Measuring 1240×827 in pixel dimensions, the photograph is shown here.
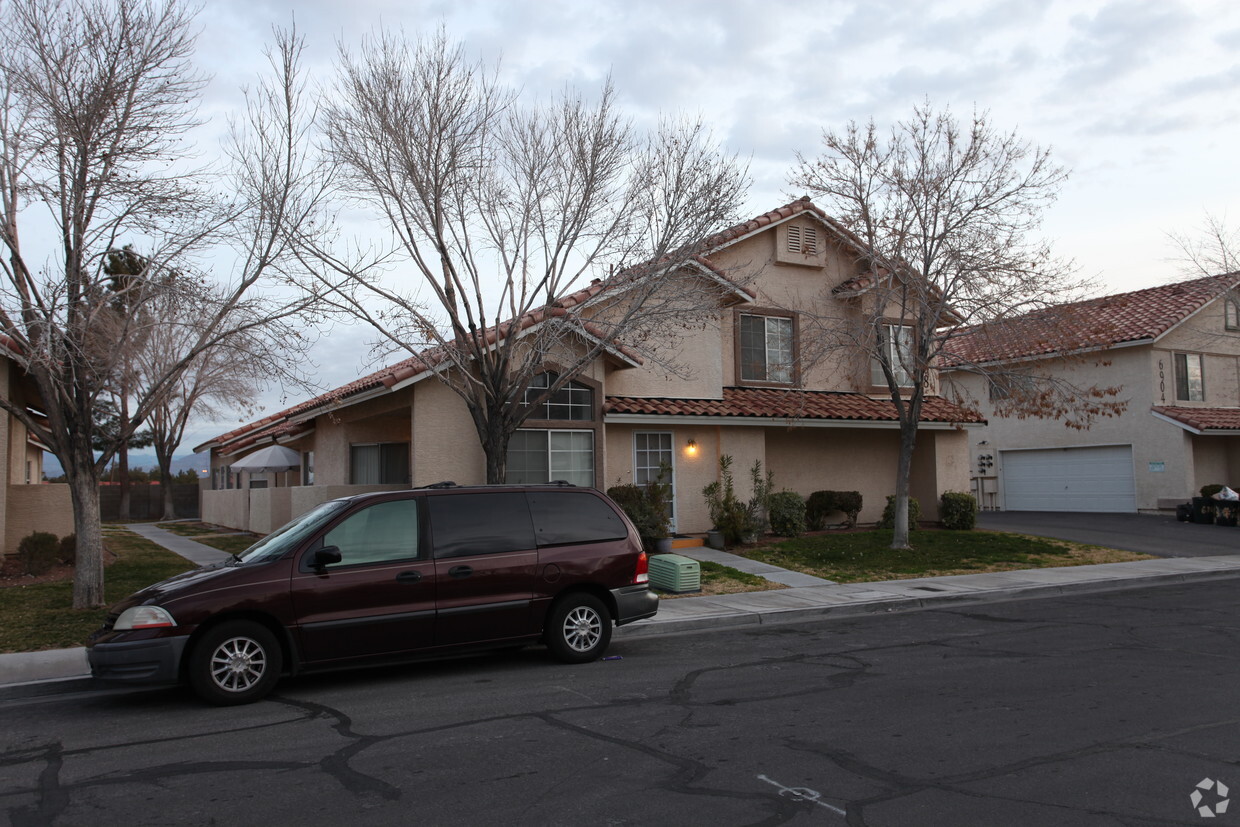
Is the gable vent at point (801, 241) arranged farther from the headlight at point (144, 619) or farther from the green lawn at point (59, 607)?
the headlight at point (144, 619)

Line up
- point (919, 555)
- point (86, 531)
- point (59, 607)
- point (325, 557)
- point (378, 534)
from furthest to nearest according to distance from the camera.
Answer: point (919, 555)
point (59, 607)
point (86, 531)
point (378, 534)
point (325, 557)

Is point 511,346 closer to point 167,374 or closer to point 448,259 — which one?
point 448,259

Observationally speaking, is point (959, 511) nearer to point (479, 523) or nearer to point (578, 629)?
point (578, 629)

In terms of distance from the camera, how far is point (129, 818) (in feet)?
16.4

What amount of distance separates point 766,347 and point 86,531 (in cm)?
1393

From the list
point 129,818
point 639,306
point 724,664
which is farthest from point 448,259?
point 129,818

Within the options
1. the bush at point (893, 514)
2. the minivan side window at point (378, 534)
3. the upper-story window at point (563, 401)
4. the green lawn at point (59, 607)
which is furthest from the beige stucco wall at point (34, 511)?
the bush at point (893, 514)

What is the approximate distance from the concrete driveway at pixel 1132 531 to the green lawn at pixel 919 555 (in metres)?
1.37

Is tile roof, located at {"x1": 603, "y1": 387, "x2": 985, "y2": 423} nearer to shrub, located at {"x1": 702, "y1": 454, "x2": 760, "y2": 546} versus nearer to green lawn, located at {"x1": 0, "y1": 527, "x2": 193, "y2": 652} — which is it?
shrub, located at {"x1": 702, "y1": 454, "x2": 760, "y2": 546}

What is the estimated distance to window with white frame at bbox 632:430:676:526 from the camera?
18.4m

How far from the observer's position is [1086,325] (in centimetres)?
1875
